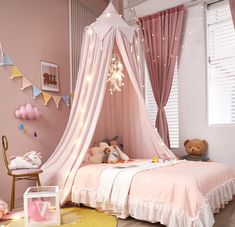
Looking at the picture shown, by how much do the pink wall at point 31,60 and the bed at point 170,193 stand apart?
0.96m

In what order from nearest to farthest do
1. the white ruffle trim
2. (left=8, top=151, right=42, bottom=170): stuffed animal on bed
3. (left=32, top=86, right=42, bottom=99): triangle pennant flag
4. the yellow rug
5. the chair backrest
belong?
the white ruffle trim < the yellow rug < (left=8, top=151, right=42, bottom=170): stuffed animal on bed < the chair backrest < (left=32, top=86, right=42, bottom=99): triangle pennant flag

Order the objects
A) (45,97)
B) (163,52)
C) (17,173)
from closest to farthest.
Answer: (17,173) < (45,97) < (163,52)

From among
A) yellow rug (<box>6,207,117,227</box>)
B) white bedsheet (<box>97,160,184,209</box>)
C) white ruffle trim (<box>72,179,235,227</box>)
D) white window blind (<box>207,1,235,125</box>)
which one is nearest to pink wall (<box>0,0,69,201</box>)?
yellow rug (<box>6,207,117,227</box>)

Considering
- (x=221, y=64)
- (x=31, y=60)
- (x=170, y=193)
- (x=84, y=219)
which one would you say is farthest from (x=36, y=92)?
(x=221, y=64)

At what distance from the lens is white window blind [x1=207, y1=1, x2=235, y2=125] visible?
414 centimetres

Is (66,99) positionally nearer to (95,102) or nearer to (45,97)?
(45,97)

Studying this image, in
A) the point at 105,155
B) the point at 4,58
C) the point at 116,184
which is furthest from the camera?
the point at 105,155

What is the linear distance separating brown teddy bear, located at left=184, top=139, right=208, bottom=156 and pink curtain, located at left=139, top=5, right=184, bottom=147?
44 centimetres

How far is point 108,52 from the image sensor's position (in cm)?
368

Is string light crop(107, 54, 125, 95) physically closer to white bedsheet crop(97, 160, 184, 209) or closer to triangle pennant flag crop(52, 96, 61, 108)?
triangle pennant flag crop(52, 96, 61, 108)

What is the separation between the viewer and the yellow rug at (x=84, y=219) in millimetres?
2886

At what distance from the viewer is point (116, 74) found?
421cm

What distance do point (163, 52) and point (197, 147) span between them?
161 cm

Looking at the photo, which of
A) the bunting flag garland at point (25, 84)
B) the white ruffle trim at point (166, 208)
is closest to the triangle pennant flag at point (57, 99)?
the bunting flag garland at point (25, 84)
